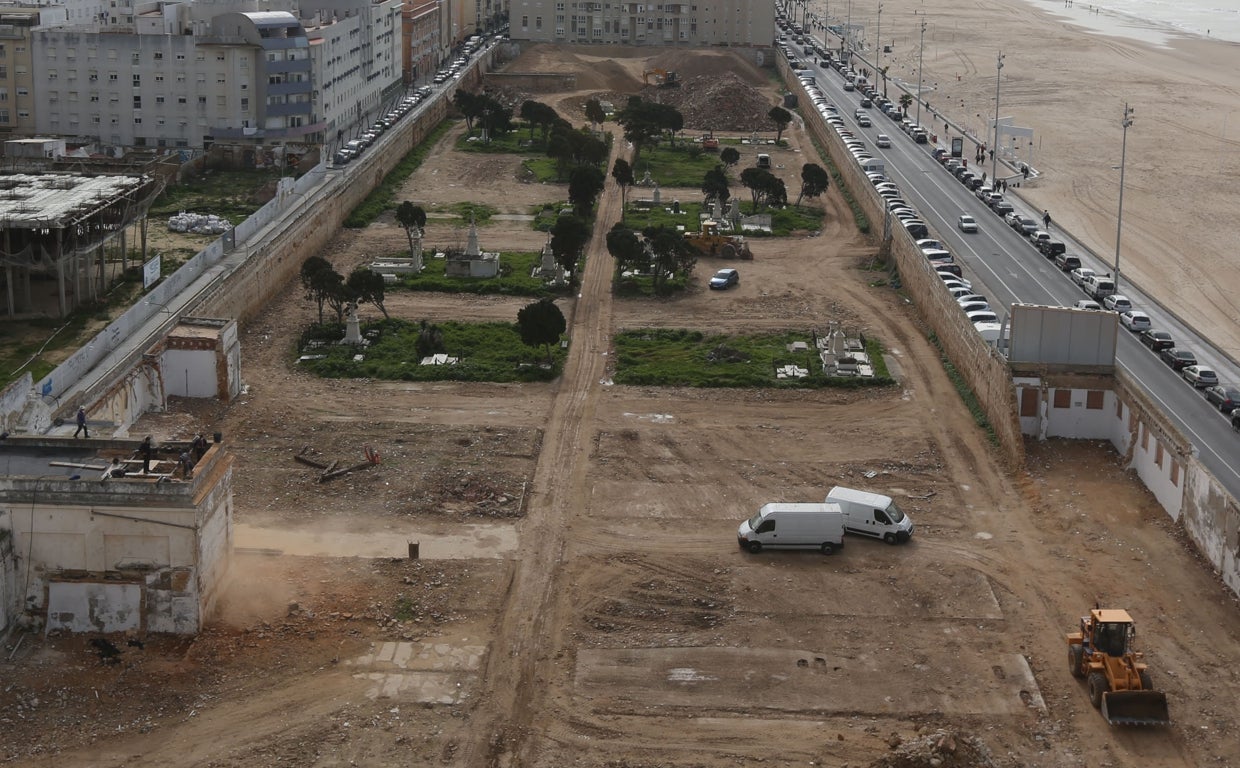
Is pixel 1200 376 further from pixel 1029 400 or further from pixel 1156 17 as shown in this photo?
pixel 1156 17

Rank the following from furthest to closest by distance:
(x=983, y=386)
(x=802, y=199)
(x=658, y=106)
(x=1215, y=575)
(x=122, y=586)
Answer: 1. (x=658, y=106)
2. (x=802, y=199)
3. (x=983, y=386)
4. (x=1215, y=575)
5. (x=122, y=586)

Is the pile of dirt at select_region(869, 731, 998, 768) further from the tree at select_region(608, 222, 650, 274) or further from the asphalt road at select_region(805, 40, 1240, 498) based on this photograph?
the tree at select_region(608, 222, 650, 274)

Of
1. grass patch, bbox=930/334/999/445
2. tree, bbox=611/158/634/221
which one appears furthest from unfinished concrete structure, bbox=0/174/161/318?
grass patch, bbox=930/334/999/445

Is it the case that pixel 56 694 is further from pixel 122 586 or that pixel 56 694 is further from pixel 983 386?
pixel 983 386

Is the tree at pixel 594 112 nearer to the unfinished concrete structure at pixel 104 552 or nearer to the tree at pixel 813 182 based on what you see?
the tree at pixel 813 182

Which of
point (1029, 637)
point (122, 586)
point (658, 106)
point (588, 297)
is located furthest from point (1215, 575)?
point (658, 106)

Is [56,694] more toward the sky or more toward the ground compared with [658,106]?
more toward the ground

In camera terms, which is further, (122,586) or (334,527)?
(334,527)
